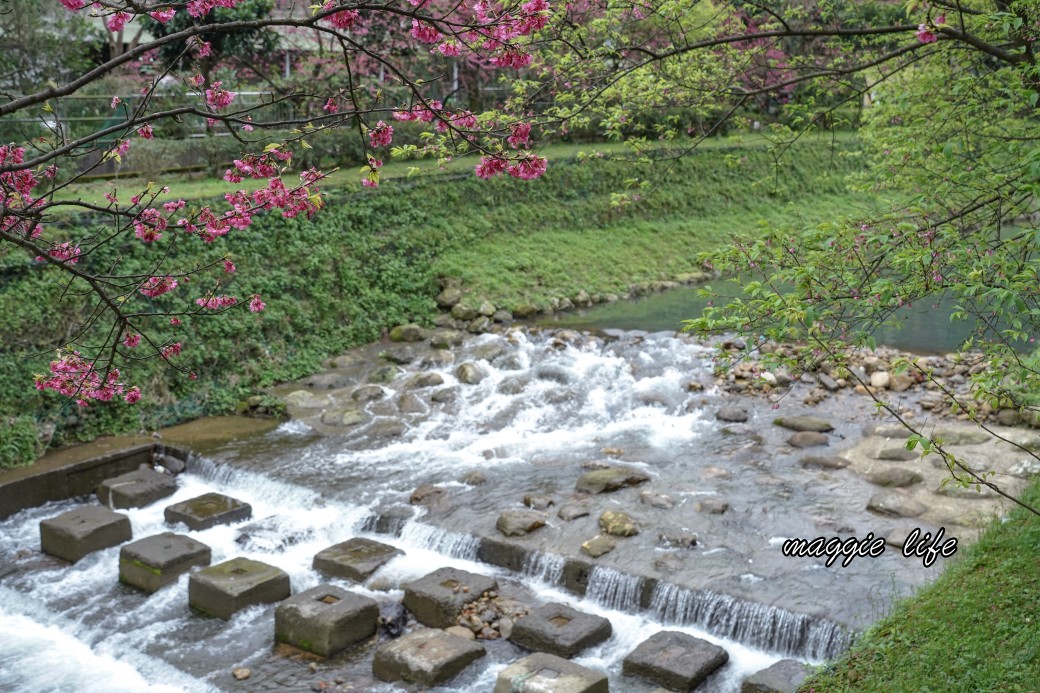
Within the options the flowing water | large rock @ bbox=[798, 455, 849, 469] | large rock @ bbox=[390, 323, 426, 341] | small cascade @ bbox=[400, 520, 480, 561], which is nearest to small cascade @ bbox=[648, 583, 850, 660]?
the flowing water

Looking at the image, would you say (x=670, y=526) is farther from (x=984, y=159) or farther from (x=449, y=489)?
(x=984, y=159)

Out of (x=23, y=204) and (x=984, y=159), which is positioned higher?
(x=23, y=204)

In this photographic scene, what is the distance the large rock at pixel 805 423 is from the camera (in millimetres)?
12148

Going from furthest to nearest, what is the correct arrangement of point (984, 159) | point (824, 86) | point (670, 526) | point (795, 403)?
point (795, 403), point (670, 526), point (824, 86), point (984, 159)

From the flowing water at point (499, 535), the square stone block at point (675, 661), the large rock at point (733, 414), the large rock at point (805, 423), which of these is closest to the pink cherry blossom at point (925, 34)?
the flowing water at point (499, 535)

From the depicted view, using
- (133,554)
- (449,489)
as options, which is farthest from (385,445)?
(133,554)

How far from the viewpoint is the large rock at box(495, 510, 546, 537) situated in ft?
31.3

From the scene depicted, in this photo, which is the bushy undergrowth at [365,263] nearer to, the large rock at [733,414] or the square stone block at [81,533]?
the square stone block at [81,533]

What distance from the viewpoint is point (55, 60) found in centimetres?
1733

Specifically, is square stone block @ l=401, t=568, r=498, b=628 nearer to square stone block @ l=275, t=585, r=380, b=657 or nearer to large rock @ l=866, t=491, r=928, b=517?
square stone block @ l=275, t=585, r=380, b=657

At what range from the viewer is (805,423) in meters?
12.2

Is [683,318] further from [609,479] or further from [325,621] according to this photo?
[325,621]

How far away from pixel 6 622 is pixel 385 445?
4735 mm

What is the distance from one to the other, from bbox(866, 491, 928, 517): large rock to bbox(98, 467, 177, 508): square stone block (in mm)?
7843
